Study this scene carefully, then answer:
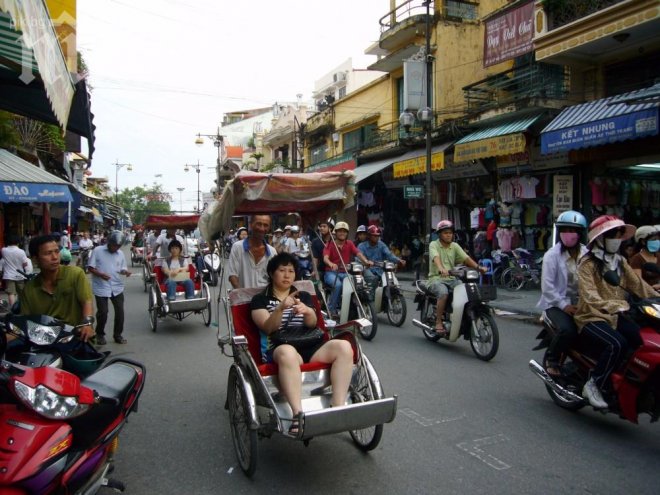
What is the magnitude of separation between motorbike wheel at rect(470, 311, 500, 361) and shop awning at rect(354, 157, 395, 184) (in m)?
11.4

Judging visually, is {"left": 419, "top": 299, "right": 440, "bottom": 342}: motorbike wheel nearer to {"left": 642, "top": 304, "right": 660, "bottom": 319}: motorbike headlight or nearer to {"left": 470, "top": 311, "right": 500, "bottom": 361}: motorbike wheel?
{"left": 470, "top": 311, "right": 500, "bottom": 361}: motorbike wheel

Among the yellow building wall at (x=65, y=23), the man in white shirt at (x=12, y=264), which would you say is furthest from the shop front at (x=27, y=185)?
the yellow building wall at (x=65, y=23)

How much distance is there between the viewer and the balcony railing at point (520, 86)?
12648 millimetres

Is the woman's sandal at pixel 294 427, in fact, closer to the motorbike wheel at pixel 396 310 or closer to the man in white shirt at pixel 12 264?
the motorbike wheel at pixel 396 310

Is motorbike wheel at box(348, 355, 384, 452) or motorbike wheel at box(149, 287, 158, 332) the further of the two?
motorbike wheel at box(149, 287, 158, 332)

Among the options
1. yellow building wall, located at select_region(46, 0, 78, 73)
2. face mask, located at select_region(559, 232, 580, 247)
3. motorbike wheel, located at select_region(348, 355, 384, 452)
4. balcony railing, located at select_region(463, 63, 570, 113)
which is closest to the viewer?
motorbike wheel, located at select_region(348, 355, 384, 452)

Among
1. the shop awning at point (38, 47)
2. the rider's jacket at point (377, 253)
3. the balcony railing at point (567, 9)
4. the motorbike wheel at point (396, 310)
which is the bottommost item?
the motorbike wheel at point (396, 310)

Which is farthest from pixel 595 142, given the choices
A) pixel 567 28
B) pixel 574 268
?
pixel 574 268

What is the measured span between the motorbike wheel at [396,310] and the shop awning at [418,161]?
7132mm

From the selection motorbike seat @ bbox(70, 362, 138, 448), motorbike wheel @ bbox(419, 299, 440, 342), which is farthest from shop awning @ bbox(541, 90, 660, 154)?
motorbike seat @ bbox(70, 362, 138, 448)

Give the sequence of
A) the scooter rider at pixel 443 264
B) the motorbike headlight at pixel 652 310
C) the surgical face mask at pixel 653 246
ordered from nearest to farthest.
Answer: the motorbike headlight at pixel 652 310 → the surgical face mask at pixel 653 246 → the scooter rider at pixel 443 264

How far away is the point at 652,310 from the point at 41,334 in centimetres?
439

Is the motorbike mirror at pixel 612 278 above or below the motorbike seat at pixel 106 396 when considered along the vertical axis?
above

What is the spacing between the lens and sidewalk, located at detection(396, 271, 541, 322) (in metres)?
10.4
